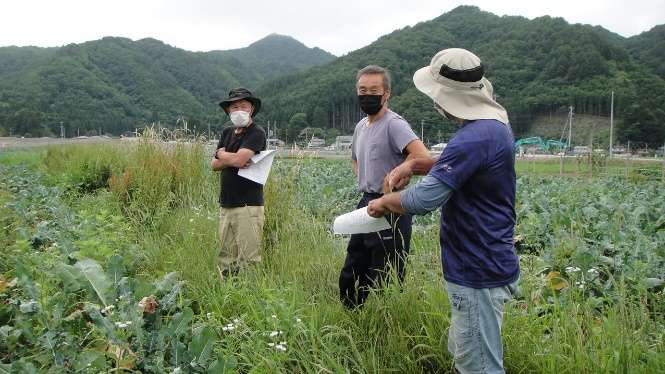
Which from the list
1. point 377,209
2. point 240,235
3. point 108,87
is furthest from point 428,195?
point 108,87

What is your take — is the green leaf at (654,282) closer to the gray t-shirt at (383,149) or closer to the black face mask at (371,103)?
the gray t-shirt at (383,149)

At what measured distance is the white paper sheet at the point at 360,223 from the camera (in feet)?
8.10

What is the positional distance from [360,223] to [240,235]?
208 cm

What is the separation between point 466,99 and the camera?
2.12 metres

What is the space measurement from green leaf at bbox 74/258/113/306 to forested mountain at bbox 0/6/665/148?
4452cm

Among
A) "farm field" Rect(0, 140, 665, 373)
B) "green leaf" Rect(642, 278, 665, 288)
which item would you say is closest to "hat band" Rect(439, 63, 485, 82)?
"farm field" Rect(0, 140, 665, 373)

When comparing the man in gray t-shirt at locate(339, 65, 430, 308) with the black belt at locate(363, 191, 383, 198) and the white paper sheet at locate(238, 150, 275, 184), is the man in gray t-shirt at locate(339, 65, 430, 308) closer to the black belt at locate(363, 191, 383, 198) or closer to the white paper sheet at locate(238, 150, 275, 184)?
the black belt at locate(363, 191, 383, 198)

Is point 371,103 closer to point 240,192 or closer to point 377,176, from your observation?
point 377,176

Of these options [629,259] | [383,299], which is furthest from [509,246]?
[629,259]

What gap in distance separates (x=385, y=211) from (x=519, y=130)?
6793 cm

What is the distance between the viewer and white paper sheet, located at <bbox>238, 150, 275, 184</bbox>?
4.38m

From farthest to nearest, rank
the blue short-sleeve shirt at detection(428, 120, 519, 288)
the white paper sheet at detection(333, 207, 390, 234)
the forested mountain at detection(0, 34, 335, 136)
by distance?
the forested mountain at detection(0, 34, 335, 136)
the white paper sheet at detection(333, 207, 390, 234)
the blue short-sleeve shirt at detection(428, 120, 519, 288)

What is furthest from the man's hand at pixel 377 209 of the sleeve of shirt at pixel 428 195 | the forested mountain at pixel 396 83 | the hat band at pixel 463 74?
the forested mountain at pixel 396 83

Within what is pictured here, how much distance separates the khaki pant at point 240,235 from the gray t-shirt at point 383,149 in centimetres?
138
